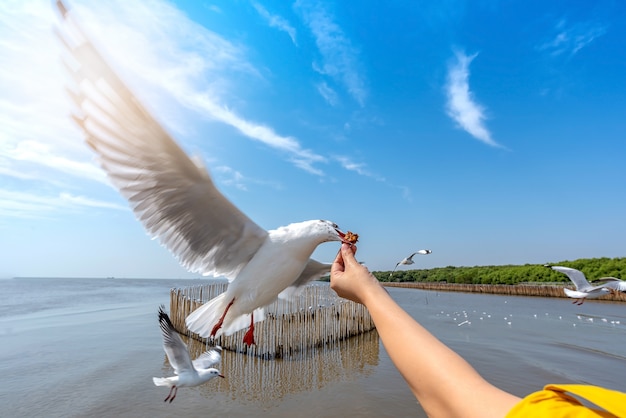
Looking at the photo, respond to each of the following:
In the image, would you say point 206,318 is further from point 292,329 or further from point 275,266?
point 292,329

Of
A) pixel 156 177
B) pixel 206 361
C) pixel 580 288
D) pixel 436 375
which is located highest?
pixel 156 177

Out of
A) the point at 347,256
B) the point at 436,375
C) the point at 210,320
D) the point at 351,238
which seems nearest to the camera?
the point at 436,375

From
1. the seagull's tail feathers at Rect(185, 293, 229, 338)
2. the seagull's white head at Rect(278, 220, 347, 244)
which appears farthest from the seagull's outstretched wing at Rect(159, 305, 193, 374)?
the seagull's white head at Rect(278, 220, 347, 244)

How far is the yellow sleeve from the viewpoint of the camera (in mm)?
544

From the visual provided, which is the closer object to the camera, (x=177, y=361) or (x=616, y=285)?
(x=177, y=361)

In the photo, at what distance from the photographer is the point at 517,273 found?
159 ft

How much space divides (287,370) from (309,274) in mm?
7713

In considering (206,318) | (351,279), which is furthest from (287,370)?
(351,279)

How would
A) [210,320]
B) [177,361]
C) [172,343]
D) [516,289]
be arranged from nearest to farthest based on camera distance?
[210,320], [172,343], [177,361], [516,289]

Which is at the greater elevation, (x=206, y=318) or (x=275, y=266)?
(x=275, y=266)

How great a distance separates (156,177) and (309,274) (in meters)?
2.09

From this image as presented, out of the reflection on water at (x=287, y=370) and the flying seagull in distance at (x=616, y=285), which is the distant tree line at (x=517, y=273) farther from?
the reflection on water at (x=287, y=370)

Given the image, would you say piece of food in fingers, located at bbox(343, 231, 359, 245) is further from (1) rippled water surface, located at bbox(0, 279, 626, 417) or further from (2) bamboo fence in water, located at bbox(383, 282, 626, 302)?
(2) bamboo fence in water, located at bbox(383, 282, 626, 302)

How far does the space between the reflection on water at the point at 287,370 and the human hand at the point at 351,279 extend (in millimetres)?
8537
